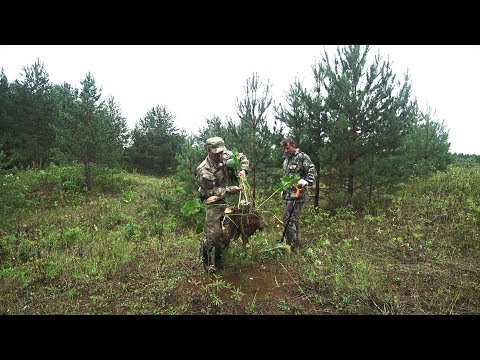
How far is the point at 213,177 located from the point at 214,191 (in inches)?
8.8

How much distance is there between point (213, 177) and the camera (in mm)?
4664

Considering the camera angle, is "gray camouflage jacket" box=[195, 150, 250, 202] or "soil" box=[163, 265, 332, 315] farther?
"gray camouflage jacket" box=[195, 150, 250, 202]

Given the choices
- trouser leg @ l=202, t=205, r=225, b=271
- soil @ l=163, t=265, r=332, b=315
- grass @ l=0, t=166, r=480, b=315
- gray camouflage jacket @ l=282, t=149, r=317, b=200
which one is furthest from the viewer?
gray camouflage jacket @ l=282, t=149, r=317, b=200

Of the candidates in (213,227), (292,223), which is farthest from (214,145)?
(292,223)

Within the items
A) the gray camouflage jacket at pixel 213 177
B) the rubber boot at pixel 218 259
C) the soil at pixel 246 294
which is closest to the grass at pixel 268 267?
the soil at pixel 246 294

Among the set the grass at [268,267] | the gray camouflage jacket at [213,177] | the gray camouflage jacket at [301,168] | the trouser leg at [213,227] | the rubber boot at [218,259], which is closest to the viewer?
the grass at [268,267]

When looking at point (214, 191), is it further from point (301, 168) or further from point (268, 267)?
point (301, 168)

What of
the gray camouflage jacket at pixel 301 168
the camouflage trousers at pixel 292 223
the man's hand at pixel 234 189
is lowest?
the camouflage trousers at pixel 292 223

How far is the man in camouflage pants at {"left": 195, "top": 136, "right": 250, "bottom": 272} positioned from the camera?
4.53 m

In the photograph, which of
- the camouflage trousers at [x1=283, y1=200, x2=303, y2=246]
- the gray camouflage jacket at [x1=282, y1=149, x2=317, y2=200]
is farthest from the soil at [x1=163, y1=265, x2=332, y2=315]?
the gray camouflage jacket at [x1=282, y1=149, x2=317, y2=200]

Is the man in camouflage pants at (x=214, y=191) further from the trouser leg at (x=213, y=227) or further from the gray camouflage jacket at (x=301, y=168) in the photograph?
the gray camouflage jacket at (x=301, y=168)

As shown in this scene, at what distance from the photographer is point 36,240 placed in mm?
7516

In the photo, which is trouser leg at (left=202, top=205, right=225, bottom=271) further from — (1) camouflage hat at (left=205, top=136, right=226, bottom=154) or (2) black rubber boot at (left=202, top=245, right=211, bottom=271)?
(1) camouflage hat at (left=205, top=136, right=226, bottom=154)

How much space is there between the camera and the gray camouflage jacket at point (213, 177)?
4633 millimetres
